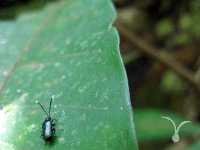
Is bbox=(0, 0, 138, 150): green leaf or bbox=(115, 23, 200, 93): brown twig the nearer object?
bbox=(0, 0, 138, 150): green leaf

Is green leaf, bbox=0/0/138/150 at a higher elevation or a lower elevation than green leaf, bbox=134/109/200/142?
higher

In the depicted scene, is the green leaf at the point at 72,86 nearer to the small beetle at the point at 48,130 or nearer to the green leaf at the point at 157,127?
the small beetle at the point at 48,130

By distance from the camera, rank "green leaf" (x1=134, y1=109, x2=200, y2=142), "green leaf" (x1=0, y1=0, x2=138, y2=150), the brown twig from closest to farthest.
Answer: "green leaf" (x1=0, y1=0, x2=138, y2=150), "green leaf" (x1=134, y1=109, x2=200, y2=142), the brown twig

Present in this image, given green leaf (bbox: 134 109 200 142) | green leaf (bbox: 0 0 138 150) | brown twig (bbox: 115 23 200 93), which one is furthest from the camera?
brown twig (bbox: 115 23 200 93)

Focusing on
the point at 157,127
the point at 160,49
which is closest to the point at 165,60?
the point at 160,49

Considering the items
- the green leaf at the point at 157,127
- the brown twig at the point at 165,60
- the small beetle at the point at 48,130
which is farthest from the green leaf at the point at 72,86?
the green leaf at the point at 157,127

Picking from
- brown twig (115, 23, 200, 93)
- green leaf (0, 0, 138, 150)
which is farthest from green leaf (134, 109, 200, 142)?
green leaf (0, 0, 138, 150)

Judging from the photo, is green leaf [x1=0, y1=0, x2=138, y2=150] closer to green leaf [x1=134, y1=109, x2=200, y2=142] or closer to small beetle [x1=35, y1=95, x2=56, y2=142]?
A: small beetle [x1=35, y1=95, x2=56, y2=142]
